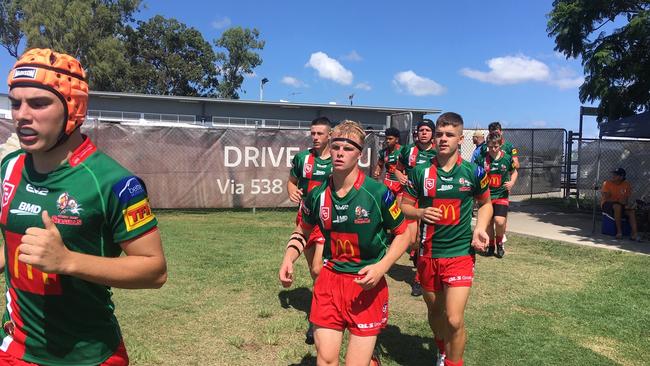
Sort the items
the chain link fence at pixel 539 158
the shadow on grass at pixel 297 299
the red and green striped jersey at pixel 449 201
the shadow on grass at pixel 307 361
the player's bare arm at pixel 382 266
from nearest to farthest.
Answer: the player's bare arm at pixel 382 266 < the red and green striped jersey at pixel 449 201 < the shadow on grass at pixel 307 361 < the shadow on grass at pixel 297 299 < the chain link fence at pixel 539 158

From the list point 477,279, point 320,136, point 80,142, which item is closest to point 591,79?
point 477,279

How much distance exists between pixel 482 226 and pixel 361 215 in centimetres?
136

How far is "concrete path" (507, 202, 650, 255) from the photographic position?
35.2ft

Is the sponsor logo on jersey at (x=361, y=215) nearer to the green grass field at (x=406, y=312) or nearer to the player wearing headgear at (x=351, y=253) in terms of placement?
the player wearing headgear at (x=351, y=253)

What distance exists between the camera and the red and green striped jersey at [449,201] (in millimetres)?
4395

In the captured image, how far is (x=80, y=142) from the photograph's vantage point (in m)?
2.08

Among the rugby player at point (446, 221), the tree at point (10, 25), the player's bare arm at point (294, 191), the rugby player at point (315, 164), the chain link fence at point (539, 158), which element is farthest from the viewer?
the tree at point (10, 25)

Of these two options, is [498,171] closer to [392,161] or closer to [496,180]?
[496,180]

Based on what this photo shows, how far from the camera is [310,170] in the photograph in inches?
226

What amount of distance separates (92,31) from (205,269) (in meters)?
34.2

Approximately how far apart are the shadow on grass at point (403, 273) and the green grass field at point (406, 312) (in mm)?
35

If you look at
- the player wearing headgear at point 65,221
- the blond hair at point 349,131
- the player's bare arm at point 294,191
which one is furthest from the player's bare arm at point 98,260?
the player's bare arm at point 294,191

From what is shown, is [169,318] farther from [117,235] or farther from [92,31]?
[92,31]

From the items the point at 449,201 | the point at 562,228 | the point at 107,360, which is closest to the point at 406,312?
the point at 449,201
